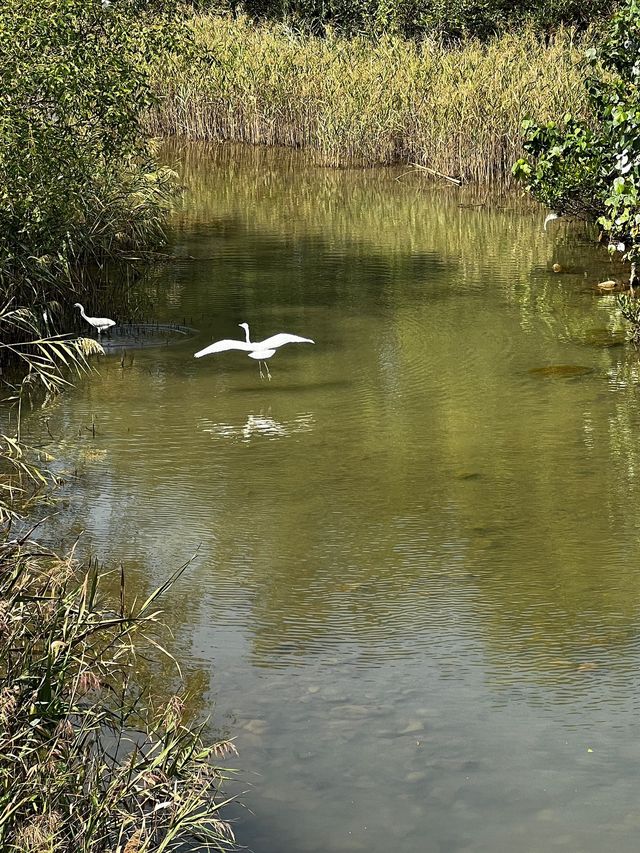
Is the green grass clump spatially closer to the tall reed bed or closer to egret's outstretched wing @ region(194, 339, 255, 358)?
egret's outstretched wing @ region(194, 339, 255, 358)

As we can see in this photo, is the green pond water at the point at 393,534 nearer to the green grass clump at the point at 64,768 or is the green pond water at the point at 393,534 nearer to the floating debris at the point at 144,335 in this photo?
the floating debris at the point at 144,335

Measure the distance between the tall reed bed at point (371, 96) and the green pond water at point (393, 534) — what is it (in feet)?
14.1

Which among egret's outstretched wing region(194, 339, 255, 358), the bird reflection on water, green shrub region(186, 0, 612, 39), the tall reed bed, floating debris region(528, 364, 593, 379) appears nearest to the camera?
the bird reflection on water

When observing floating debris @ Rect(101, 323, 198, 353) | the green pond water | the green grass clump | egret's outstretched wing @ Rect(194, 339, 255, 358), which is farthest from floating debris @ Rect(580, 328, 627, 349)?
the green grass clump

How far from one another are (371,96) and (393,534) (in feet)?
39.6

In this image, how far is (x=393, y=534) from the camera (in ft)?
18.2

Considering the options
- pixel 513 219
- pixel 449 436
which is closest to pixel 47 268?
pixel 449 436

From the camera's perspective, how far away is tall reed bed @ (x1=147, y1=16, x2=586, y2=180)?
14.9 m

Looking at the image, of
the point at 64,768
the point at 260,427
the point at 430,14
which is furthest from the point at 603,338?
the point at 430,14

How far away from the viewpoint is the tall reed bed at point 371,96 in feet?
48.8

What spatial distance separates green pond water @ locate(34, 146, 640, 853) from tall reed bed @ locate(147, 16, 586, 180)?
14.1 feet

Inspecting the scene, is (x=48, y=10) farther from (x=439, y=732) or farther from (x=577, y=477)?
(x=439, y=732)

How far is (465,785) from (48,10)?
20.5 feet

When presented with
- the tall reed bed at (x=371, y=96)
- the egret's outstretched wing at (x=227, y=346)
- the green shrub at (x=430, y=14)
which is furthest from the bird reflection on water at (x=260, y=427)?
the green shrub at (x=430, y=14)
